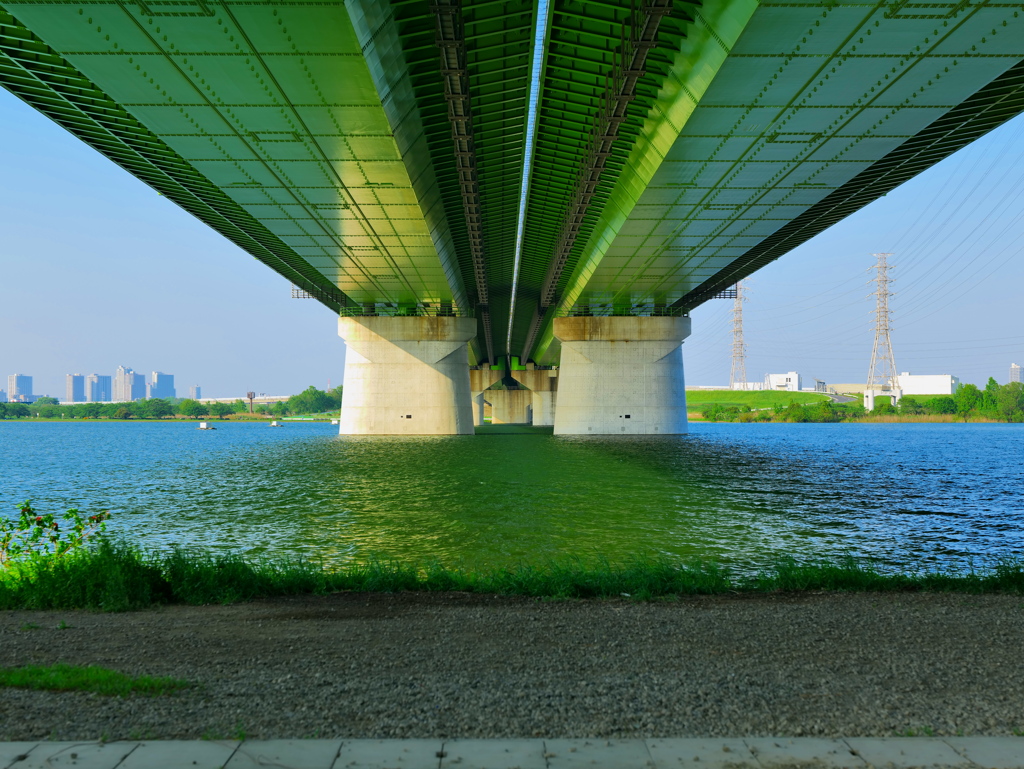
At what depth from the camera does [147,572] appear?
31.1 feet

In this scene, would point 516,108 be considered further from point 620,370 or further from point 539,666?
point 620,370

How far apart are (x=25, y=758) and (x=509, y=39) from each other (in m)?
19.9

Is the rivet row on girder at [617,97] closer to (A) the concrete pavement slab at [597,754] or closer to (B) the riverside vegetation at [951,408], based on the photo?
(A) the concrete pavement slab at [597,754]

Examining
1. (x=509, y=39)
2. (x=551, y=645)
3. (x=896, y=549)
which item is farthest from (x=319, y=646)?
(x=509, y=39)

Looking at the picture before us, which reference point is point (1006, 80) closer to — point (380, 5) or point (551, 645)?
point (380, 5)

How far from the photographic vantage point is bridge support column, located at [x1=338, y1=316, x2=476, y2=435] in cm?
6341

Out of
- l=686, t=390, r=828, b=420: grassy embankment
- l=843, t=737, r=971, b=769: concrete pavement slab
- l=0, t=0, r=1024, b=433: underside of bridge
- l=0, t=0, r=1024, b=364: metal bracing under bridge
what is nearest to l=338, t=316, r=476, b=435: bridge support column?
Answer: l=0, t=0, r=1024, b=433: underside of bridge

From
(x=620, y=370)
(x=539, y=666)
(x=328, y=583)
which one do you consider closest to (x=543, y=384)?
(x=620, y=370)

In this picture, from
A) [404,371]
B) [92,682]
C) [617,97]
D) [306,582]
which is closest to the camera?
[92,682]

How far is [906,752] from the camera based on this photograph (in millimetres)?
4246

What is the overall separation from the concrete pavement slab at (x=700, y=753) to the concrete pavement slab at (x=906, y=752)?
2.07 feet

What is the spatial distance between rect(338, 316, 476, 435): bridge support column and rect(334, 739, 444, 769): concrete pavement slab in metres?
59.2

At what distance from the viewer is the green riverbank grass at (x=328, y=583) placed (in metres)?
9.00

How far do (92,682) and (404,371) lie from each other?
59.0m
